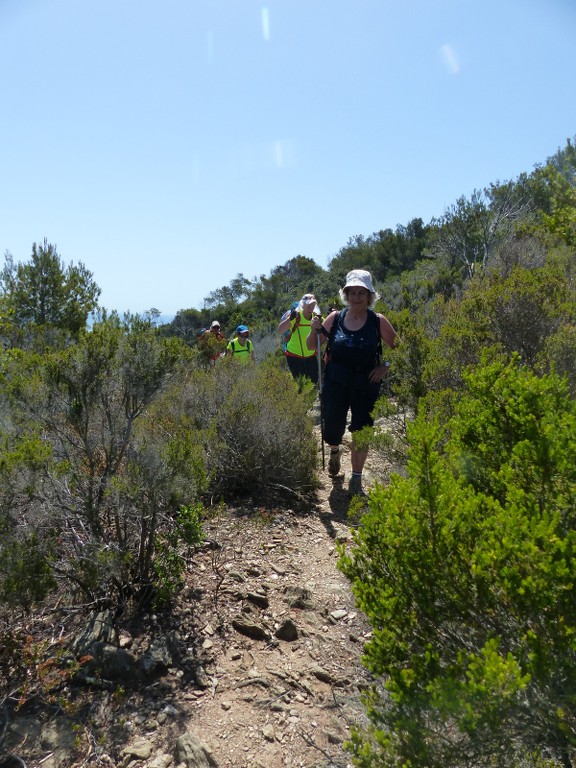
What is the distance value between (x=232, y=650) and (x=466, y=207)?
21.5 meters

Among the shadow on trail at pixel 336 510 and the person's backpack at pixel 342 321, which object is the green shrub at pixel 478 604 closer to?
the shadow on trail at pixel 336 510

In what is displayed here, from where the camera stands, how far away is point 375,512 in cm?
141

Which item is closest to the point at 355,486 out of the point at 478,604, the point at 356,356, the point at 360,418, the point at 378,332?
the point at 360,418

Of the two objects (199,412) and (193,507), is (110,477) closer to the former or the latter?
(193,507)

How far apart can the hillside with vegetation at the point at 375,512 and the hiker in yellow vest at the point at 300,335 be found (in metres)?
1.12

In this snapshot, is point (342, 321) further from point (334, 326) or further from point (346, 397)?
point (346, 397)

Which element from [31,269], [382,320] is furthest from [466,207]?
[382,320]

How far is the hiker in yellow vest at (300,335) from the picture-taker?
577cm

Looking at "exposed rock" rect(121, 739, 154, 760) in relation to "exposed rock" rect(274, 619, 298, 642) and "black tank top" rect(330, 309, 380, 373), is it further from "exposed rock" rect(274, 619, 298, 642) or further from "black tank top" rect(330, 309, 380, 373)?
"black tank top" rect(330, 309, 380, 373)

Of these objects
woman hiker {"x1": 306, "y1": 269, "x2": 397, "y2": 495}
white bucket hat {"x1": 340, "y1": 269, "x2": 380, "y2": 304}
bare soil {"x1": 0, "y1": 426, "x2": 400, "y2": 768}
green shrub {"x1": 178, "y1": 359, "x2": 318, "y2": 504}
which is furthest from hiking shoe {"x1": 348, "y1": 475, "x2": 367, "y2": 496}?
white bucket hat {"x1": 340, "y1": 269, "x2": 380, "y2": 304}

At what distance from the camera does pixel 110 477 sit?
2387 millimetres

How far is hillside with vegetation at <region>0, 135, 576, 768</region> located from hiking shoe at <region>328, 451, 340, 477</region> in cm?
24

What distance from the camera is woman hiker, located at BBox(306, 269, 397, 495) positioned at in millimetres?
3748

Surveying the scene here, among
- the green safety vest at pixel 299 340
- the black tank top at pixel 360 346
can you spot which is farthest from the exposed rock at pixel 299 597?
the green safety vest at pixel 299 340
